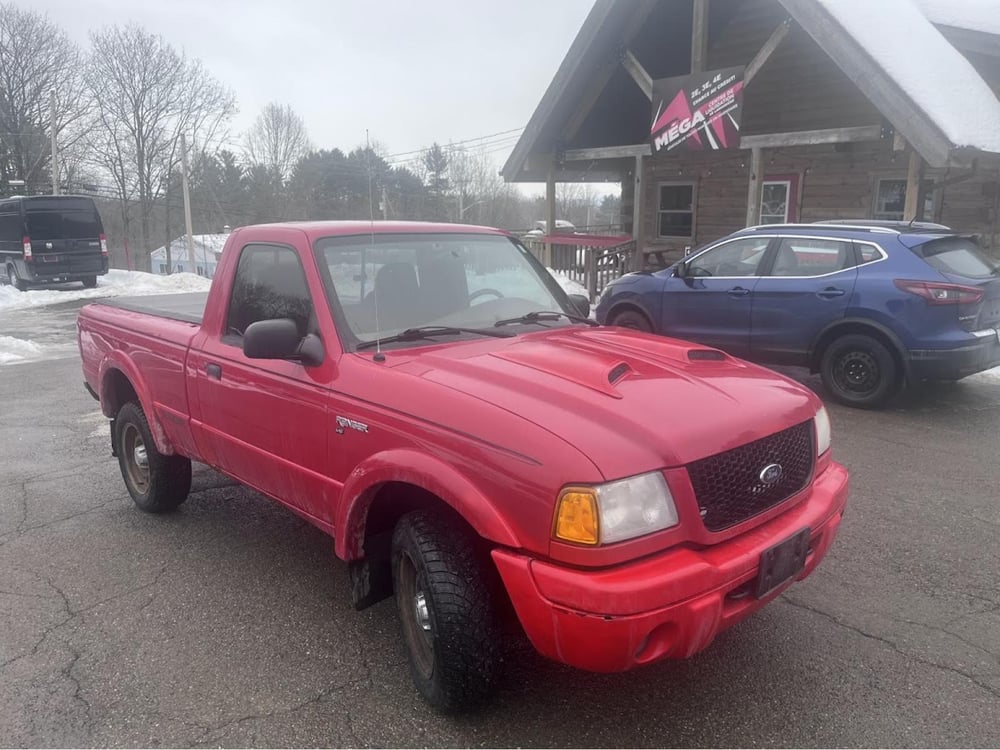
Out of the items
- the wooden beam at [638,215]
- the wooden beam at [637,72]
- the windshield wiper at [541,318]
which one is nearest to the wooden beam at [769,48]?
the wooden beam at [637,72]

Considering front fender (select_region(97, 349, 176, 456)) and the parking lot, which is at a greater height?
front fender (select_region(97, 349, 176, 456))

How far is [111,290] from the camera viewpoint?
73.3 feet

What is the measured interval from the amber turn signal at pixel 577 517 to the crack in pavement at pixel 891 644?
5.88 ft

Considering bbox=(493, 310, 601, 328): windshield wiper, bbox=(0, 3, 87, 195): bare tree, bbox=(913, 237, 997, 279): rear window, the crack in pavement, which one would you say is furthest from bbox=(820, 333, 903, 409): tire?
bbox=(0, 3, 87, 195): bare tree

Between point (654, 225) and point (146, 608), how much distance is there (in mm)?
16735

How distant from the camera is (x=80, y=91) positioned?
3800 cm

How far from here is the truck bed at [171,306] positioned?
4.61 metres

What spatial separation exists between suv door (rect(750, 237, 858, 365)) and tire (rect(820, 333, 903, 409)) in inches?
9.9

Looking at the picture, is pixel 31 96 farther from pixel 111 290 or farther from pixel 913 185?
pixel 913 185

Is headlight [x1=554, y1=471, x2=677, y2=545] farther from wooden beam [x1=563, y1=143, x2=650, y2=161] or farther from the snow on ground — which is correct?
wooden beam [x1=563, y1=143, x2=650, y2=161]

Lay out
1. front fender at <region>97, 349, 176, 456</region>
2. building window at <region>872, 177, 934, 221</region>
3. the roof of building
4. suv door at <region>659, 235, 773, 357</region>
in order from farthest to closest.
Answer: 1. building window at <region>872, 177, 934, 221</region>
2. the roof of building
3. suv door at <region>659, 235, 773, 357</region>
4. front fender at <region>97, 349, 176, 456</region>

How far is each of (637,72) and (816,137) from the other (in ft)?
13.5

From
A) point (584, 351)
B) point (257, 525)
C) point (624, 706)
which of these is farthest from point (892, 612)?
point (257, 525)

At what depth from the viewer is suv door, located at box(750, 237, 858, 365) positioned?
744cm
